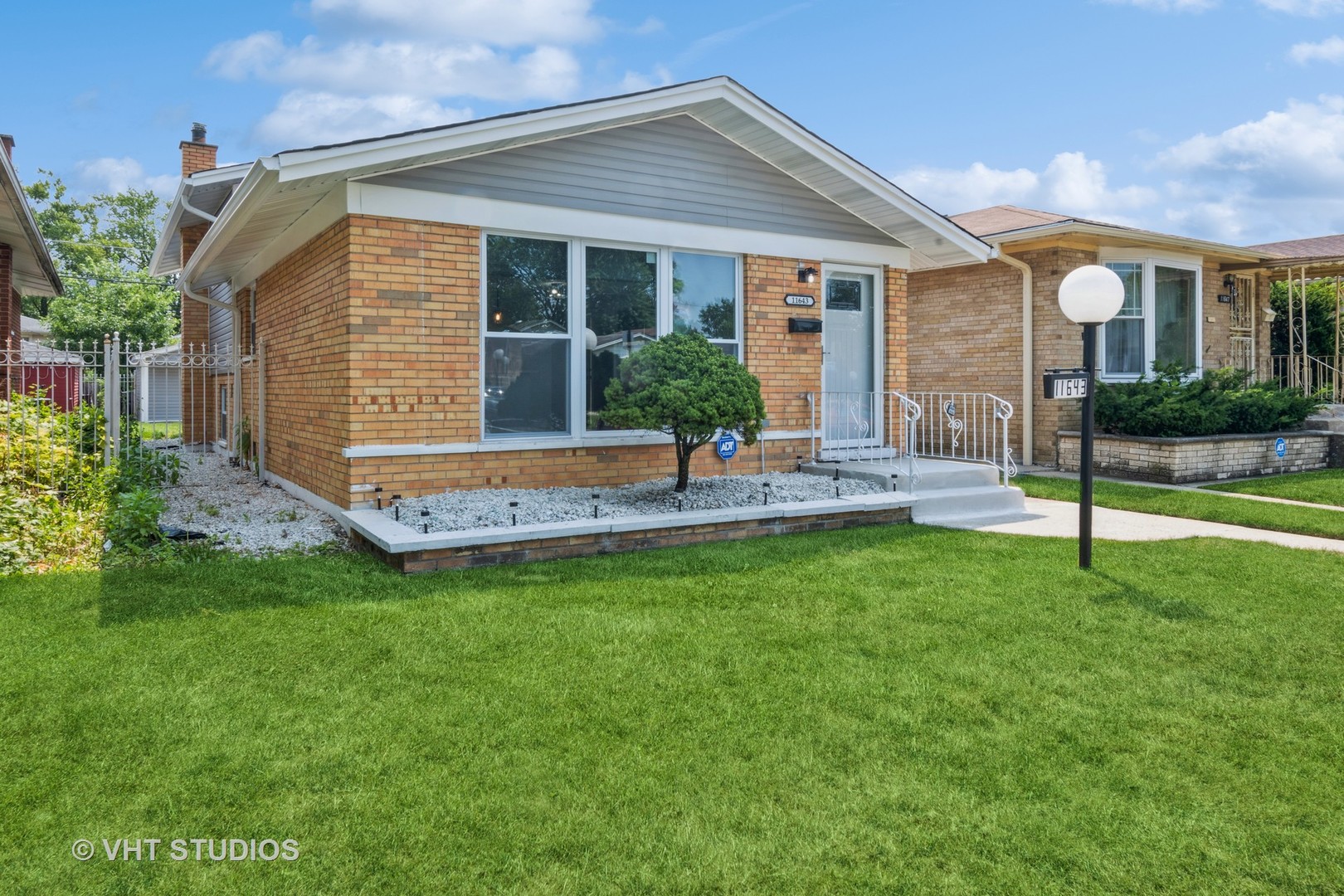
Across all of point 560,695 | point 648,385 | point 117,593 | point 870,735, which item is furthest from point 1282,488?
point 117,593

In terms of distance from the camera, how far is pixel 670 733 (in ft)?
11.1

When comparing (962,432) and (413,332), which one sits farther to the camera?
(962,432)

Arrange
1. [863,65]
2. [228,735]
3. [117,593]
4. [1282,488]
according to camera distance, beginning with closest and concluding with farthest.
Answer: [228,735] → [117,593] → [1282,488] → [863,65]

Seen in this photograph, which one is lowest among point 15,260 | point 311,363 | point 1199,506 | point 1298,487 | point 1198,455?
point 1199,506

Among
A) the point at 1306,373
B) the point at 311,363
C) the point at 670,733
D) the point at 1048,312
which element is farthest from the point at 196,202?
the point at 1306,373

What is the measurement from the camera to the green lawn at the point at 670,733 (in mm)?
2516

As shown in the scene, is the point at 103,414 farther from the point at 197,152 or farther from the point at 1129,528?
the point at 1129,528

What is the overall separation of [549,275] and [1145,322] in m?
10.1

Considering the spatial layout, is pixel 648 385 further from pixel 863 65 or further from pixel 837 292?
pixel 863 65

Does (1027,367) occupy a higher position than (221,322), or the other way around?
(221,322)

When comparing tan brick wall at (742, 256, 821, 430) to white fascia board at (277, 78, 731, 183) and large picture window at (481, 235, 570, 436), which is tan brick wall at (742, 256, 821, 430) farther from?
large picture window at (481, 235, 570, 436)

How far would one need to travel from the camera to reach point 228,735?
331 cm

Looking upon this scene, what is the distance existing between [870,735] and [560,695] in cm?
134

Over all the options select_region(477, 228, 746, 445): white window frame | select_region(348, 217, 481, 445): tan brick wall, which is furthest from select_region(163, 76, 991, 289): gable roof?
select_region(477, 228, 746, 445): white window frame
